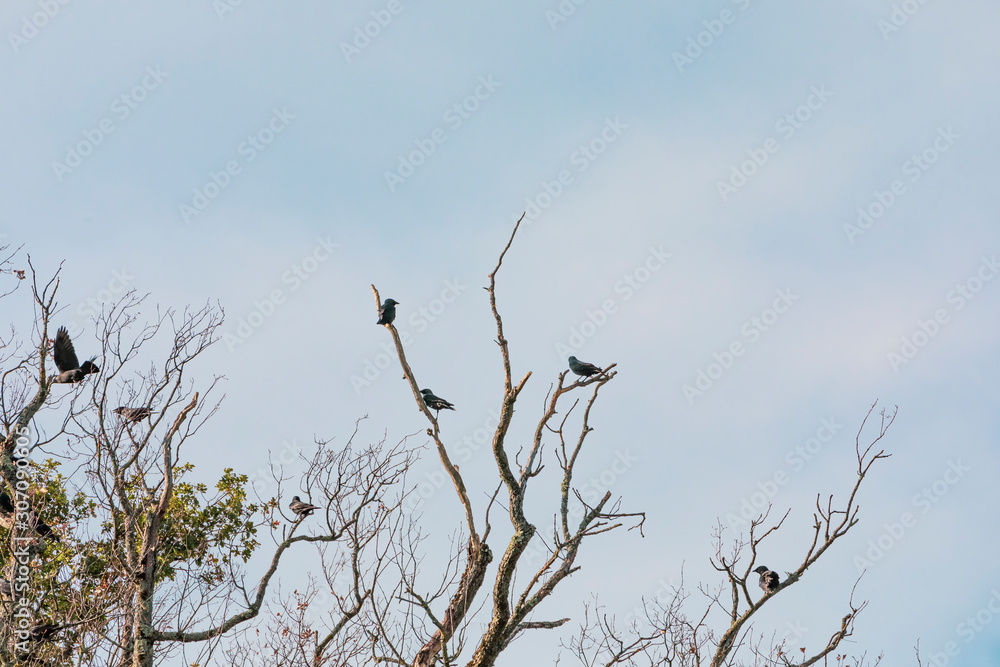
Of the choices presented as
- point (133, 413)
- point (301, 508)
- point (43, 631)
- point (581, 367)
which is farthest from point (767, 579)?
point (43, 631)

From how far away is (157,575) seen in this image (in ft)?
40.3

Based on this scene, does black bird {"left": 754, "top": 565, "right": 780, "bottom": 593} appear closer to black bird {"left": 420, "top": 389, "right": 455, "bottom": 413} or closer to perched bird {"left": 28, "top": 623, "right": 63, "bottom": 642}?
black bird {"left": 420, "top": 389, "right": 455, "bottom": 413}

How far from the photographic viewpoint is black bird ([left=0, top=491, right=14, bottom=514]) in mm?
10383

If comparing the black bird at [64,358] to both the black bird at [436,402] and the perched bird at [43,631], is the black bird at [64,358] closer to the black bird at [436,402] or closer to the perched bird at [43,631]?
the perched bird at [43,631]

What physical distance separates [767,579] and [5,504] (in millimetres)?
9818

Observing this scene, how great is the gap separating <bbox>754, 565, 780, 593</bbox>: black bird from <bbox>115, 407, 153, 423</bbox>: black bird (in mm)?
7709

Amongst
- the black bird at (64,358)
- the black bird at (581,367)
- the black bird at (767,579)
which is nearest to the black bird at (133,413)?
the black bird at (64,358)

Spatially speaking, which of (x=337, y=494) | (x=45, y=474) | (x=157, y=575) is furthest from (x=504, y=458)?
(x=45, y=474)

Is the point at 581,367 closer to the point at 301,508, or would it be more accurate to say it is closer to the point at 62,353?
the point at 301,508

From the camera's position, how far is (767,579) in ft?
33.8

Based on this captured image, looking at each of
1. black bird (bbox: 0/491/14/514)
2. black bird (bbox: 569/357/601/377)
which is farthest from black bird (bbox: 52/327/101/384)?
black bird (bbox: 569/357/601/377)

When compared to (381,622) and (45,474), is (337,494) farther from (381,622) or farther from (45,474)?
(45,474)

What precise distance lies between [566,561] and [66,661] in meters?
5.98

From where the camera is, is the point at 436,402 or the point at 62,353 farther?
the point at 62,353
